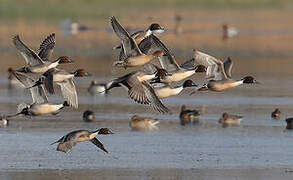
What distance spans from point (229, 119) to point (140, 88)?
5.40 meters

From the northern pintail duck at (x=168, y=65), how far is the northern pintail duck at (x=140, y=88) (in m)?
0.27

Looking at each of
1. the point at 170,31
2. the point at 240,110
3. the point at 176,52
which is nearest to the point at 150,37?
the point at 240,110

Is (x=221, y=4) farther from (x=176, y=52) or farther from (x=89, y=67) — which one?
(x=89, y=67)

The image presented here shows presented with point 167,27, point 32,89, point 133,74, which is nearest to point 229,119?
point 32,89

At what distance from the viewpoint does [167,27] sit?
39.9m

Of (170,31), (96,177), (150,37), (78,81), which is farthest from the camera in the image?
(170,31)

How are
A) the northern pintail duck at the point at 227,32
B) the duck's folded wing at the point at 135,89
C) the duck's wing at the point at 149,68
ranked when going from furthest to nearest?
1. the northern pintail duck at the point at 227,32
2. the duck's wing at the point at 149,68
3. the duck's folded wing at the point at 135,89

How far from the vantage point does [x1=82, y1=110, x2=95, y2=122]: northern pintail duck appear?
17891mm

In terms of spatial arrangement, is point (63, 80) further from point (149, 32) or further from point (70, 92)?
point (149, 32)

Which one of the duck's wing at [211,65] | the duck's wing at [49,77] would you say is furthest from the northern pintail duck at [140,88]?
the duck's wing at [211,65]

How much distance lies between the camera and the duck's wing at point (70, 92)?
13.4 metres

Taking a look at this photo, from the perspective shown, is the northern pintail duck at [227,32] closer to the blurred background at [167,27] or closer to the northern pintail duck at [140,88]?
the blurred background at [167,27]

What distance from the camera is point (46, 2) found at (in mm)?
44562

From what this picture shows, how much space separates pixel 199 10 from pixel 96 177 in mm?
35923
